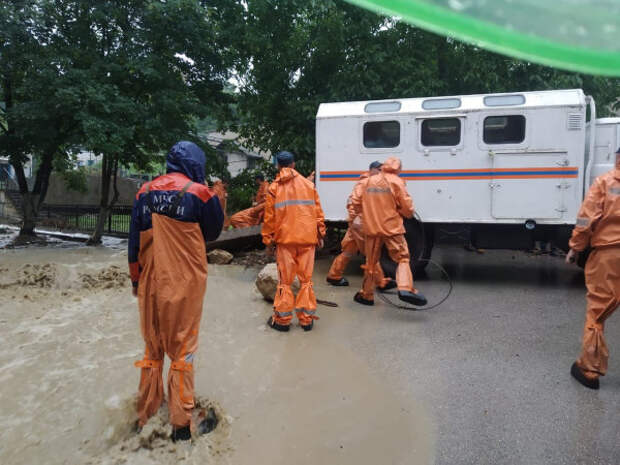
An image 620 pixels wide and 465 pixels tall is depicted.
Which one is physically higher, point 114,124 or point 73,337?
point 114,124

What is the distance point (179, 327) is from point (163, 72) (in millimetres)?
8609

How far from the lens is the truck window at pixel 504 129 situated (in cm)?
697

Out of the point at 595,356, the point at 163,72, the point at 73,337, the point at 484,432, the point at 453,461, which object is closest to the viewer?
the point at 453,461

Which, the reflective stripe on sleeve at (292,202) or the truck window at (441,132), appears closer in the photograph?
the reflective stripe on sleeve at (292,202)

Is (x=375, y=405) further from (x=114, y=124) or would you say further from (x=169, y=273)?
(x=114, y=124)

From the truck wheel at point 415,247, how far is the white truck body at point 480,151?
0.73ft

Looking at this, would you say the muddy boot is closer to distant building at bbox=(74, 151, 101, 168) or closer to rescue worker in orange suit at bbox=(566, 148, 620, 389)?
rescue worker in orange suit at bbox=(566, 148, 620, 389)

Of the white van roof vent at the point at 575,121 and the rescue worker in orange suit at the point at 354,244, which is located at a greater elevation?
the white van roof vent at the point at 575,121

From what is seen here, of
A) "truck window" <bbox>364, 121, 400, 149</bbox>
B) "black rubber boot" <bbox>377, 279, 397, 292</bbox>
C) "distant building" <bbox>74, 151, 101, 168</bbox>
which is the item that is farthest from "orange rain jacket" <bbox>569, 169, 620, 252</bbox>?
"distant building" <bbox>74, 151, 101, 168</bbox>

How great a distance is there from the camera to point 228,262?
8.88 metres

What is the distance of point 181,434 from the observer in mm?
2816

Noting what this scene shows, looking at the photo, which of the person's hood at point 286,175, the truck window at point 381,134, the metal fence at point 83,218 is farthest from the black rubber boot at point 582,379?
the metal fence at point 83,218

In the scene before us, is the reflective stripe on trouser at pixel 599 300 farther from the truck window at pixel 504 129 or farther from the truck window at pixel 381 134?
the truck window at pixel 381 134

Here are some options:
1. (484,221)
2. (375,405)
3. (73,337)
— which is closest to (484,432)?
(375,405)
